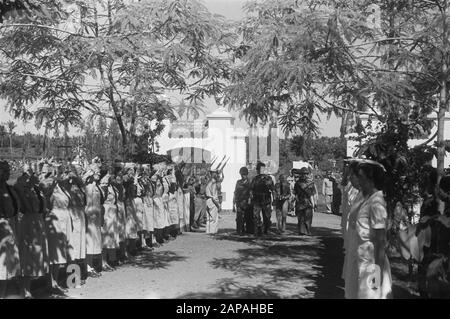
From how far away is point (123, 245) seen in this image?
38.4ft

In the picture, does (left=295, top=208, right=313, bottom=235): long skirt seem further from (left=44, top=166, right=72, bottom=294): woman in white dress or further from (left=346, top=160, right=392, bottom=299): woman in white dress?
(left=346, top=160, right=392, bottom=299): woman in white dress

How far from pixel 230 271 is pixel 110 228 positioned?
7.44ft

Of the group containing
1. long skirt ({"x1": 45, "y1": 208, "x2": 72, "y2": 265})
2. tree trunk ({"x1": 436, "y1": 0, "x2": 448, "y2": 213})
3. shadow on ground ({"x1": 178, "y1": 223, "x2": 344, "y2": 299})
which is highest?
tree trunk ({"x1": 436, "y1": 0, "x2": 448, "y2": 213})

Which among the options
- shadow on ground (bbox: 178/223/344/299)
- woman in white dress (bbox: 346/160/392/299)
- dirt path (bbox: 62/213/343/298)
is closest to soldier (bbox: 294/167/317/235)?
shadow on ground (bbox: 178/223/344/299)

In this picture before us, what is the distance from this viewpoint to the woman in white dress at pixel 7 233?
714 centimetres

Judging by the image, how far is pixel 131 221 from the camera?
1205 cm

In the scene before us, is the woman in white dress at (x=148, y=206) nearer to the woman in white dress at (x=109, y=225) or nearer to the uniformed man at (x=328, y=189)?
the woman in white dress at (x=109, y=225)

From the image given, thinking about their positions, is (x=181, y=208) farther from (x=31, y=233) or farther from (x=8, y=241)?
(x=8, y=241)

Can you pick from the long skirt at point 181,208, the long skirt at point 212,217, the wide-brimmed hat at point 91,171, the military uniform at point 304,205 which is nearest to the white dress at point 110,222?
the wide-brimmed hat at point 91,171

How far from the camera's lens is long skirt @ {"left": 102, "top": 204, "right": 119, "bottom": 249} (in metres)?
10.7

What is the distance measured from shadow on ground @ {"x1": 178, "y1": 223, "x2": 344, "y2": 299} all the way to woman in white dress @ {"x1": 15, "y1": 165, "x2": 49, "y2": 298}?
6.53 ft

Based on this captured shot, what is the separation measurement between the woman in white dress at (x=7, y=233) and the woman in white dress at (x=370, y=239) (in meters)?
4.06

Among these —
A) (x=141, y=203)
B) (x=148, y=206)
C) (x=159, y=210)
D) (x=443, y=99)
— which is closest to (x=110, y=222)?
(x=141, y=203)
